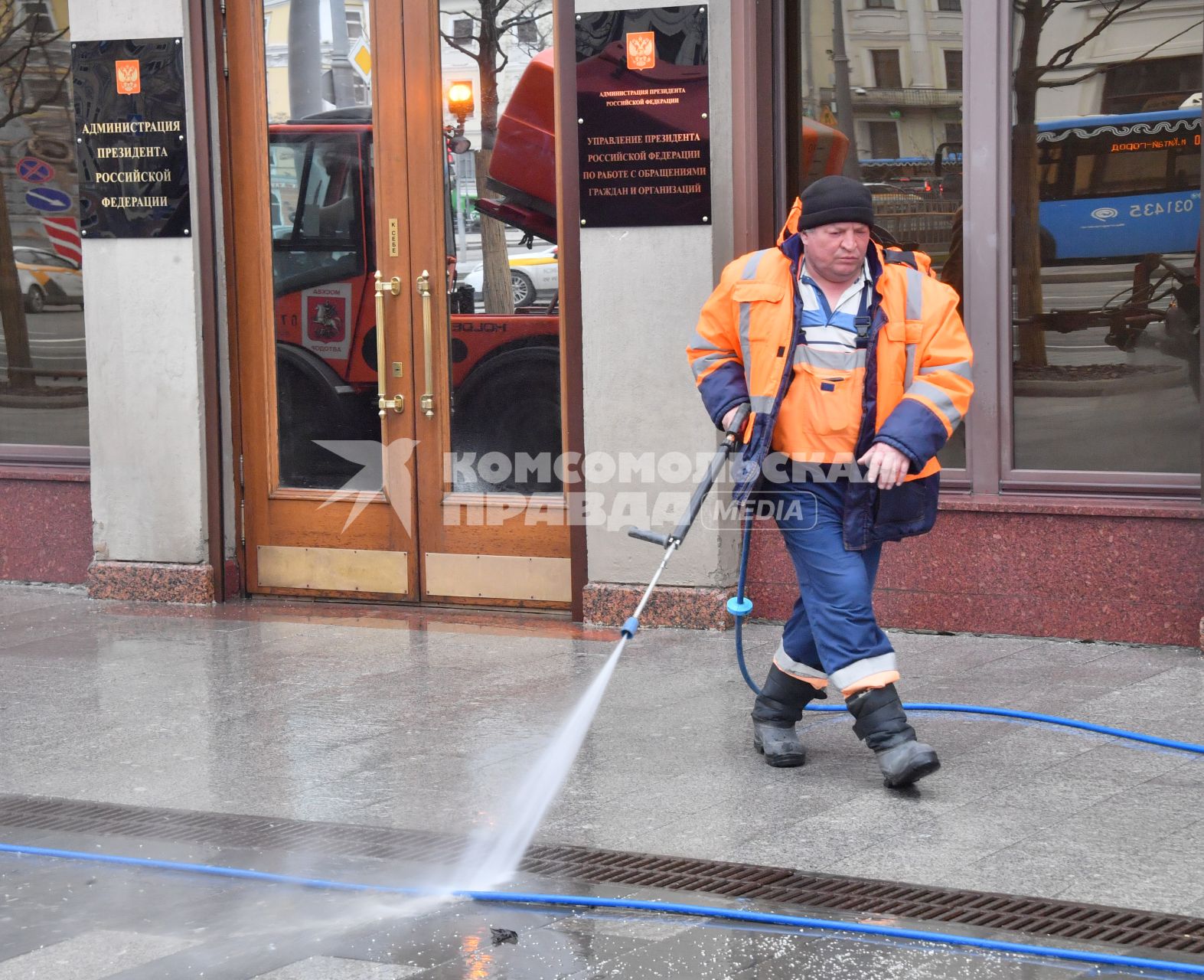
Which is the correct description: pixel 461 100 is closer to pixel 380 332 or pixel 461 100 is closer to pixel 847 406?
pixel 380 332

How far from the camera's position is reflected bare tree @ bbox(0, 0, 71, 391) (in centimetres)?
916

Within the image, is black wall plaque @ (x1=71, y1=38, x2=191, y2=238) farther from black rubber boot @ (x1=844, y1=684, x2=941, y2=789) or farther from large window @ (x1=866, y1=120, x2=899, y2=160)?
black rubber boot @ (x1=844, y1=684, x2=941, y2=789)

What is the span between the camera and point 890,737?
520 cm

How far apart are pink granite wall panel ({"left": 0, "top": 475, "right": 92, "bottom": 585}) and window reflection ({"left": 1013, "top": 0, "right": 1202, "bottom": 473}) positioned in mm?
4810

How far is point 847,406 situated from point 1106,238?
8.21ft

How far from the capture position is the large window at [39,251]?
9.15 m

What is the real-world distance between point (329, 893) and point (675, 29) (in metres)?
4.41

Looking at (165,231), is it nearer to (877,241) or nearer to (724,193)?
(724,193)

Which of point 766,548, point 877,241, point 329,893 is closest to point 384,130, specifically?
point 766,548

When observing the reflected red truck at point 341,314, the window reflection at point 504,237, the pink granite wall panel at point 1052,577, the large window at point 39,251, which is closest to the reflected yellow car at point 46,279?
the large window at point 39,251

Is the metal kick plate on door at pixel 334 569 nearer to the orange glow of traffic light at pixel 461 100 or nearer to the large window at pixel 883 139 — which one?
the orange glow of traffic light at pixel 461 100

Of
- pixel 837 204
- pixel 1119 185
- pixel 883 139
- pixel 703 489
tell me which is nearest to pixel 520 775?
pixel 703 489

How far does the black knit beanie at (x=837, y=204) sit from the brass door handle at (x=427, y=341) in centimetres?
330

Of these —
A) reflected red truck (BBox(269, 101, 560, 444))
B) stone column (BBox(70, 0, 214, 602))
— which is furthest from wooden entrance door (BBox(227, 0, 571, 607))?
stone column (BBox(70, 0, 214, 602))
